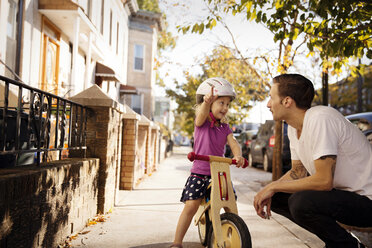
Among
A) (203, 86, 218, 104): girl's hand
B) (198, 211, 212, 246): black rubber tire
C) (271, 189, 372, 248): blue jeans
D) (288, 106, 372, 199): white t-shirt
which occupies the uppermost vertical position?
(203, 86, 218, 104): girl's hand

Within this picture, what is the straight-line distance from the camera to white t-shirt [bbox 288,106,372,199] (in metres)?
2.65

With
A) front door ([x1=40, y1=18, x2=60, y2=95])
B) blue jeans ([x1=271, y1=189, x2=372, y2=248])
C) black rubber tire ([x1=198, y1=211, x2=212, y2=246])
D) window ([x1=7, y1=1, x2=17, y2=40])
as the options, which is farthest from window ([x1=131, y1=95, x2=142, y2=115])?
blue jeans ([x1=271, y1=189, x2=372, y2=248])

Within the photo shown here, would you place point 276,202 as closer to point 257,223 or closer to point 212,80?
point 212,80

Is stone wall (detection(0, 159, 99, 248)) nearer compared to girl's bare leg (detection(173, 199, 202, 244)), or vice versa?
A: stone wall (detection(0, 159, 99, 248))

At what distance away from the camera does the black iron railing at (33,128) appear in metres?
3.07

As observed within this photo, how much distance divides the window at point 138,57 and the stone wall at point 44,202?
2499 centimetres

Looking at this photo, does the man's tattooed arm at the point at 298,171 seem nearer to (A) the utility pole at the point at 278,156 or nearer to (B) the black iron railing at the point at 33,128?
(B) the black iron railing at the point at 33,128

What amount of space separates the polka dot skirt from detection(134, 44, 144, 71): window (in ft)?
85.9

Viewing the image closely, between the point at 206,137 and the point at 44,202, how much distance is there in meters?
1.60

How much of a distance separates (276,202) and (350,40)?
10.4 ft

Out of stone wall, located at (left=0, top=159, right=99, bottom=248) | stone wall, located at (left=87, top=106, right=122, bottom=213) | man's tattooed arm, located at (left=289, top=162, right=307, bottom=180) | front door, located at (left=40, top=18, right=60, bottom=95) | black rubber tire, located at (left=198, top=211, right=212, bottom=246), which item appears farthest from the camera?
front door, located at (left=40, top=18, right=60, bottom=95)

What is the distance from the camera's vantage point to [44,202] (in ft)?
10.7

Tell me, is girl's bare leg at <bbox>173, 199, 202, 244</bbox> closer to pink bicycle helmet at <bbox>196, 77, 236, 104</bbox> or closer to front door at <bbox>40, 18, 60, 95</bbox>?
pink bicycle helmet at <bbox>196, 77, 236, 104</bbox>

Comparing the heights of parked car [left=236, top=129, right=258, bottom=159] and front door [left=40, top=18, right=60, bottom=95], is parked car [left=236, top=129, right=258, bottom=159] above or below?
below
